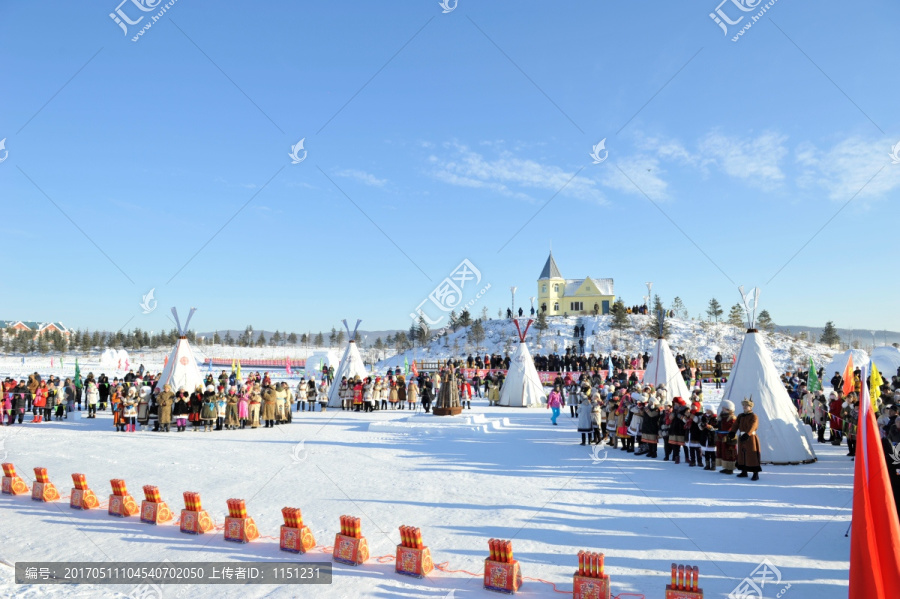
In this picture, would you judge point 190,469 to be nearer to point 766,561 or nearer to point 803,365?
point 766,561

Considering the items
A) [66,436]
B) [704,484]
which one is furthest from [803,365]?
[66,436]

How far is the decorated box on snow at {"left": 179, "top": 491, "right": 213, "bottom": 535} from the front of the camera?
22.2ft

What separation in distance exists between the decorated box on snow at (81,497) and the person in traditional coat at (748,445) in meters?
10.5

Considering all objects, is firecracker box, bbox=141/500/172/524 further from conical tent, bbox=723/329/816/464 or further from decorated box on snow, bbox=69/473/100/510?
conical tent, bbox=723/329/816/464

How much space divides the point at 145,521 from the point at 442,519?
13.0 ft

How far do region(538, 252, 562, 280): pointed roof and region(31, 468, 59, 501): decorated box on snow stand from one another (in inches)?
2505

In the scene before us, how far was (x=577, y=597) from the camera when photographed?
4.78 m

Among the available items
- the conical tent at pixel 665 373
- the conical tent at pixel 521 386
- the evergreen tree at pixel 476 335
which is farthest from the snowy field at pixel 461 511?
the evergreen tree at pixel 476 335

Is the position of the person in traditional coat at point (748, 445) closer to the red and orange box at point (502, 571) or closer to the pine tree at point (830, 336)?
the red and orange box at point (502, 571)

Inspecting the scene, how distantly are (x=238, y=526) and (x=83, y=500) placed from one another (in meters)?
3.15

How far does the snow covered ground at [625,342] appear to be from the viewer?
51.5 m

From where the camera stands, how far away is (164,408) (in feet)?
54.0

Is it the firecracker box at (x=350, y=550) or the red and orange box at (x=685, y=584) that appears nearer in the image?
the red and orange box at (x=685, y=584)

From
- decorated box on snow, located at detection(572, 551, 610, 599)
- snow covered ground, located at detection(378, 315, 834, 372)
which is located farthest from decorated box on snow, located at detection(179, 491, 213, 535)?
snow covered ground, located at detection(378, 315, 834, 372)
